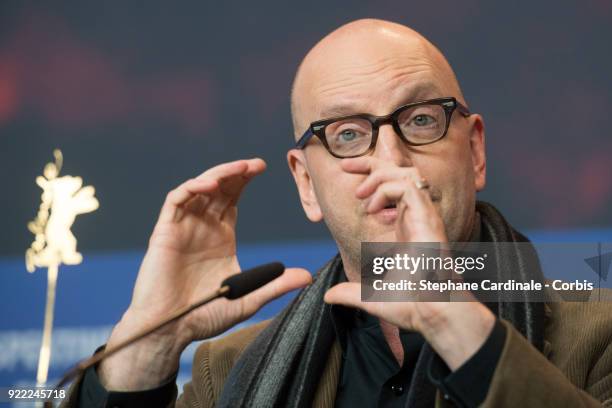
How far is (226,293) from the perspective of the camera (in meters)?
1.58

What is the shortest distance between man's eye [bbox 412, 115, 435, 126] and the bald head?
0.06 m

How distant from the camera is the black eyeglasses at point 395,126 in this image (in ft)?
6.48

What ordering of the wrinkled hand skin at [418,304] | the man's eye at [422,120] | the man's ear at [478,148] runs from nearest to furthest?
the wrinkled hand skin at [418,304] → the man's eye at [422,120] → the man's ear at [478,148]

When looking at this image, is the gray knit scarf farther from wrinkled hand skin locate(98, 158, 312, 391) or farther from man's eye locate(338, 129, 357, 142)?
man's eye locate(338, 129, 357, 142)

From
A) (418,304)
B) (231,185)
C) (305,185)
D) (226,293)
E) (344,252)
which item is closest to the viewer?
(418,304)

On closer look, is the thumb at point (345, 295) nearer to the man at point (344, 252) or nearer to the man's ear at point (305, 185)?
the man at point (344, 252)

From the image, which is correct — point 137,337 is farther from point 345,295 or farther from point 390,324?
point 390,324

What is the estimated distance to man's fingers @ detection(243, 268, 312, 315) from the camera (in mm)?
1778

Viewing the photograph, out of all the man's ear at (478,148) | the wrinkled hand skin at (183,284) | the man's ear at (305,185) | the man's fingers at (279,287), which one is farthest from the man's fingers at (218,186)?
the man's ear at (478,148)

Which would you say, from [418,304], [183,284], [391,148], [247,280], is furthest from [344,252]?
[418,304]

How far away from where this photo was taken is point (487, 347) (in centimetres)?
139

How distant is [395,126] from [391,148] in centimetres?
6

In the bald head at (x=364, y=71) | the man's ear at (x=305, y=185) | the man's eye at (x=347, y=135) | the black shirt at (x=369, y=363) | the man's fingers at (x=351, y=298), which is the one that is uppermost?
the bald head at (x=364, y=71)

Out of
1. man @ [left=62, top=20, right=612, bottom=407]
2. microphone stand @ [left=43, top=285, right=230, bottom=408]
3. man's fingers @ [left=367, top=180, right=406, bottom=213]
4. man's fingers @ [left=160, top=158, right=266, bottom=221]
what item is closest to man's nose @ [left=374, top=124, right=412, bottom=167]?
man @ [left=62, top=20, right=612, bottom=407]
